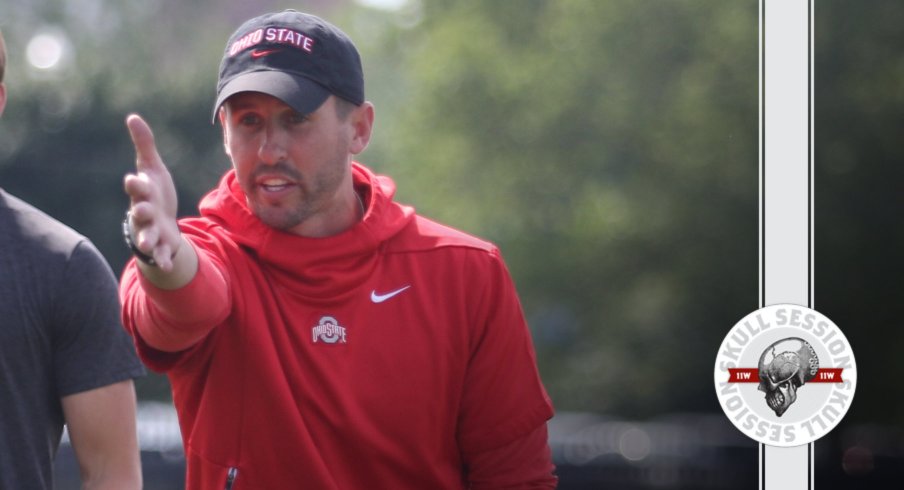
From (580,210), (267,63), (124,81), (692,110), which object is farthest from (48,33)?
(267,63)

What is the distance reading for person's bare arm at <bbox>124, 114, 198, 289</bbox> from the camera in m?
1.63

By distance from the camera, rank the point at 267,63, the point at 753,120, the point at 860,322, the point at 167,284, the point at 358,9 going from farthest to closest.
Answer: the point at 358,9, the point at 753,120, the point at 860,322, the point at 267,63, the point at 167,284

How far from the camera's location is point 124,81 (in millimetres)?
13773

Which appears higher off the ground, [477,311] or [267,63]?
[267,63]

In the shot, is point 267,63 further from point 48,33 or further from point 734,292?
point 48,33

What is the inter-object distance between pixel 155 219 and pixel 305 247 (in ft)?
1.36

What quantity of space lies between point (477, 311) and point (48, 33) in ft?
45.9

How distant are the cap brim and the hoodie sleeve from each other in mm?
249

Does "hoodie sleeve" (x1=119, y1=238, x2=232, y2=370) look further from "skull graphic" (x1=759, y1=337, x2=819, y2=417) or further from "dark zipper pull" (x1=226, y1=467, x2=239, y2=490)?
"skull graphic" (x1=759, y1=337, x2=819, y2=417)

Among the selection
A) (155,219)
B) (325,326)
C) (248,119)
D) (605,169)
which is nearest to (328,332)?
(325,326)

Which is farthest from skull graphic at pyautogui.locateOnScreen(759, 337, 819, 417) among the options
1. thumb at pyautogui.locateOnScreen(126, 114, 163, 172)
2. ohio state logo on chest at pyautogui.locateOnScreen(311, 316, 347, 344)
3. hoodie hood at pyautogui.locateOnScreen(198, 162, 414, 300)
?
thumb at pyautogui.locateOnScreen(126, 114, 163, 172)

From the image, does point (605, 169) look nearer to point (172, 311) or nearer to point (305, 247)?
point (305, 247)

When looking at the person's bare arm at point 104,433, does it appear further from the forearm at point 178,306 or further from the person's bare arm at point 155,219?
the person's bare arm at point 155,219

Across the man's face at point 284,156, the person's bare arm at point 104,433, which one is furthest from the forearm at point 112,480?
the man's face at point 284,156
